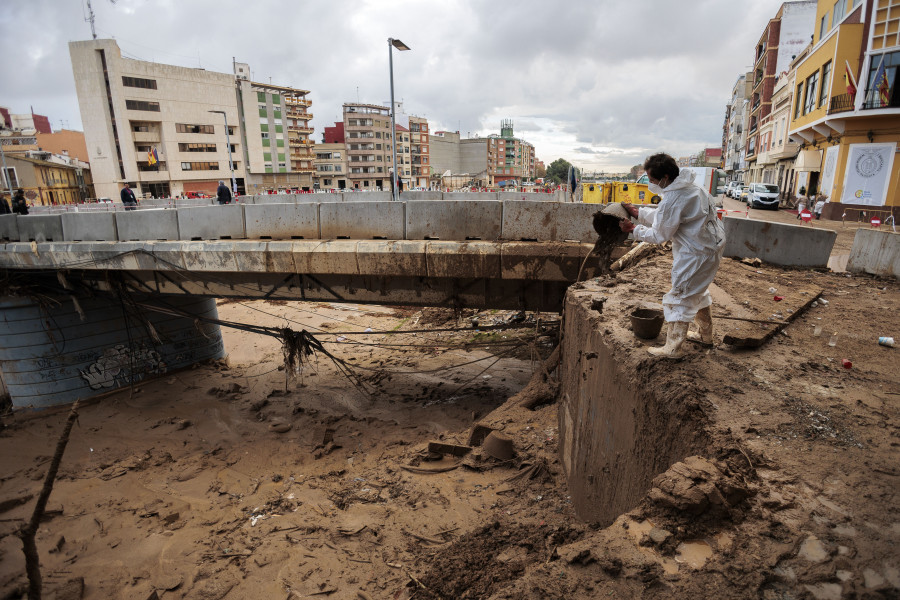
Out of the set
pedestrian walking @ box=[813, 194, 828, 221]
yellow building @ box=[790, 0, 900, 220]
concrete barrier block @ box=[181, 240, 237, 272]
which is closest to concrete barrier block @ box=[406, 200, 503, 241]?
concrete barrier block @ box=[181, 240, 237, 272]

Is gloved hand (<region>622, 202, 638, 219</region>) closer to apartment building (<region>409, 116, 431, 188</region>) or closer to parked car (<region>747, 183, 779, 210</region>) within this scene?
parked car (<region>747, 183, 779, 210</region>)

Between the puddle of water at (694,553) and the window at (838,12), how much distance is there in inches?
1111

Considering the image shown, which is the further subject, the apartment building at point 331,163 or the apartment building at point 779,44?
the apartment building at point 331,163

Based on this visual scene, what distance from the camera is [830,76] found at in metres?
20.5

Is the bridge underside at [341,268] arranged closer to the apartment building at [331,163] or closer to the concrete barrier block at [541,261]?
the concrete barrier block at [541,261]

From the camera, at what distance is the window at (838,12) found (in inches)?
813

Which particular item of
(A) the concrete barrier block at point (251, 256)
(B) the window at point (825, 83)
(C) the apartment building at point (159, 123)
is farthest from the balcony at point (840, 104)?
(C) the apartment building at point (159, 123)

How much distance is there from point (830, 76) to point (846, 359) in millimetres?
23785

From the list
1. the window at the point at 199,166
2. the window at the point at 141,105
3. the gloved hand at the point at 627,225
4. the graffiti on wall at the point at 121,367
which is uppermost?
the window at the point at 141,105

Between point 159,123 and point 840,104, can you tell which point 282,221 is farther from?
point 159,123

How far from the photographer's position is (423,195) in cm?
1736

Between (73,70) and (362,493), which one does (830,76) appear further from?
(73,70)

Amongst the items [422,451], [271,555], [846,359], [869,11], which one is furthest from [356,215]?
[869,11]

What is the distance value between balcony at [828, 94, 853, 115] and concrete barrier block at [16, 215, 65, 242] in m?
27.4
